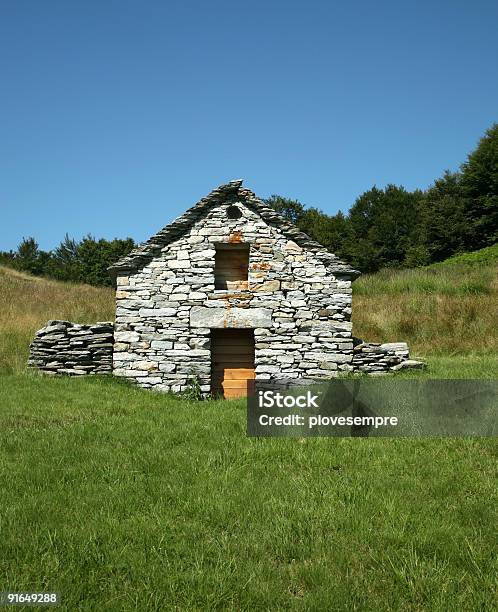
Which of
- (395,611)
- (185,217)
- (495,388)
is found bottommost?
(395,611)

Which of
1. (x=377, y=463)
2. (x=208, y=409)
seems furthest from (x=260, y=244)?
Answer: (x=377, y=463)

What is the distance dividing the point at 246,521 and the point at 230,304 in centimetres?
834

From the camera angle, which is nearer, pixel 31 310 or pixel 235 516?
pixel 235 516

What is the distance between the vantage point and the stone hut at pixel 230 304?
12438mm

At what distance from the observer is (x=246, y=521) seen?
4457 mm

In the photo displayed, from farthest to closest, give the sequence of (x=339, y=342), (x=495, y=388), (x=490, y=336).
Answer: (x=490, y=336), (x=339, y=342), (x=495, y=388)

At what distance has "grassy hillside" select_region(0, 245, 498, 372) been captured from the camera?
55.4 feet

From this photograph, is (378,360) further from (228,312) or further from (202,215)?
(202,215)

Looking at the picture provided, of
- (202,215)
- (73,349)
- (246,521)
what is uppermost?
(202,215)

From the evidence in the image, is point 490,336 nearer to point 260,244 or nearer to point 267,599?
point 260,244

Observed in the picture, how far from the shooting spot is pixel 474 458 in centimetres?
601

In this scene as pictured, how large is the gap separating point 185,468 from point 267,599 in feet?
8.36

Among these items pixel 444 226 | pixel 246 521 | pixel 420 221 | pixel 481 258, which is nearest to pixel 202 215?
pixel 246 521

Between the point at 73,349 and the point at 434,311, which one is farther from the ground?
the point at 434,311
